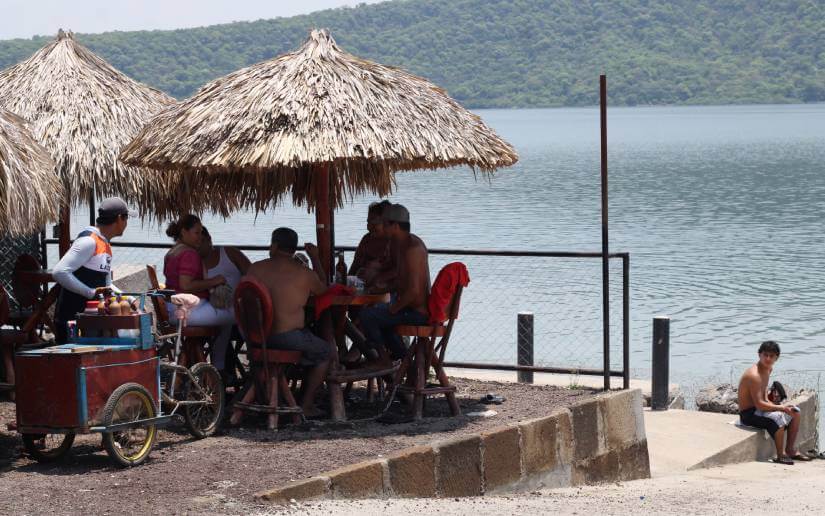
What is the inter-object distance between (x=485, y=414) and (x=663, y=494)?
4.30 feet

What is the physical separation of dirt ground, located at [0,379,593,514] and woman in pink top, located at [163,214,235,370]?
66 centimetres

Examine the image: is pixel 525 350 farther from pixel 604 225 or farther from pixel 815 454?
pixel 815 454

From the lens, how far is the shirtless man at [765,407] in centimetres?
1212

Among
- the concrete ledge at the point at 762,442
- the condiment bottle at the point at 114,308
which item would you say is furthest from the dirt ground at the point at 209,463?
the concrete ledge at the point at 762,442

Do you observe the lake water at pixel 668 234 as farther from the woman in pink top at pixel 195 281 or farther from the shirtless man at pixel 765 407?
the shirtless man at pixel 765 407

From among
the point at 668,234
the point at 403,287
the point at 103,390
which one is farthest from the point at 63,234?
the point at 668,234

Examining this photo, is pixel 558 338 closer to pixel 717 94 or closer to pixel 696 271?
pixel 696 271

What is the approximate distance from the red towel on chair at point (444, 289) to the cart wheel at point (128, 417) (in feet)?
7.02

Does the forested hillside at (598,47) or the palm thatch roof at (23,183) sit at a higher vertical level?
the forested hillside at (598,47)

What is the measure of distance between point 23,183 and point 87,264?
642mm

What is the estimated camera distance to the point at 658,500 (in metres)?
8.31

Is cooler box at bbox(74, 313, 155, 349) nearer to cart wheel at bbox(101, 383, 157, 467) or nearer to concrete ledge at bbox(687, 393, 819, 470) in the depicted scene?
cart wheel at bbox(101, 383, 157, 467)

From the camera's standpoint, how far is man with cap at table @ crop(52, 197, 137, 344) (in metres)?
7.71

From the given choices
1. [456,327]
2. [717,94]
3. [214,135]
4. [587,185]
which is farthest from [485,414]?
[717,94]
